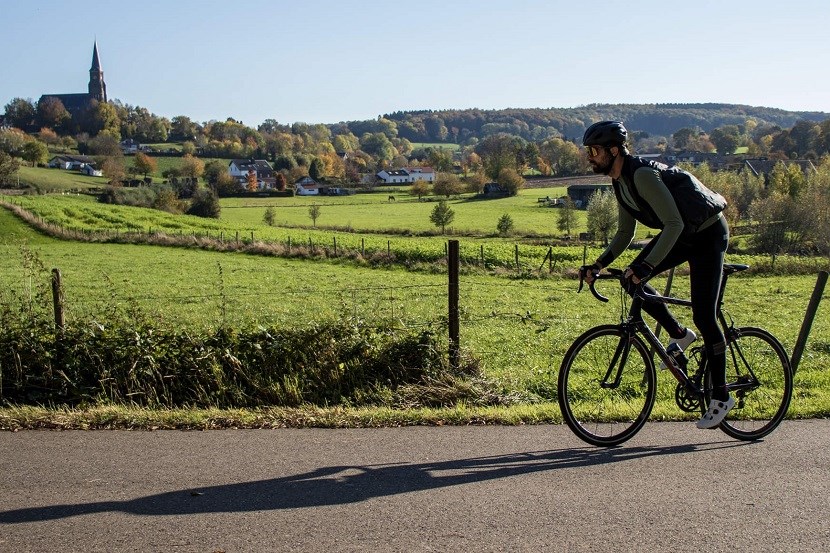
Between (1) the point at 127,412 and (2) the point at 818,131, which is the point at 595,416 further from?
(2) the point at 818,131

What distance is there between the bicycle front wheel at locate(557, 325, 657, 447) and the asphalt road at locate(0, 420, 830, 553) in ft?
0.51

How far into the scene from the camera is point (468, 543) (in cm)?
385

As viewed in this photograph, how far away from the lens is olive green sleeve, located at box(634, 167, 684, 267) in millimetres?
5129

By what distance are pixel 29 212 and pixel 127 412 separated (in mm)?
55190

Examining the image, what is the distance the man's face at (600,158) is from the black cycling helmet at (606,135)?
1.8 inches

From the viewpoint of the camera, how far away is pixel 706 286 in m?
5.46

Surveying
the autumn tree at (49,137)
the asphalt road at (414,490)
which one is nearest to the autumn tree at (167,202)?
the asphalt road at (414,490)

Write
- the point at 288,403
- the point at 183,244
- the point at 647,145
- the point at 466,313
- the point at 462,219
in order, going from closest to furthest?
1. the point at 288,403
2. the point at 466,313
3. the point at 183,244
4. the point at 462,219
5. the point at 647,145

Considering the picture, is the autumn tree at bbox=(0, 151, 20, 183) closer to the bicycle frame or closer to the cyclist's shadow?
the cyclist's shadow

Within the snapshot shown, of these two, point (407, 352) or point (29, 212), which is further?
point (29, 212)

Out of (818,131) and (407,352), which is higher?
(818,131)

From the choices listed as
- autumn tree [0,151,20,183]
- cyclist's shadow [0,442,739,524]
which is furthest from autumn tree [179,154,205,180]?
cyclist's shadow [0,442,739,524]

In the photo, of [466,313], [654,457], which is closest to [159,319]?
[654,457]

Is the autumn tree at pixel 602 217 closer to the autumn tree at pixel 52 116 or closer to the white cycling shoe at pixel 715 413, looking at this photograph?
the white cycling shoe at pixel 715 413
